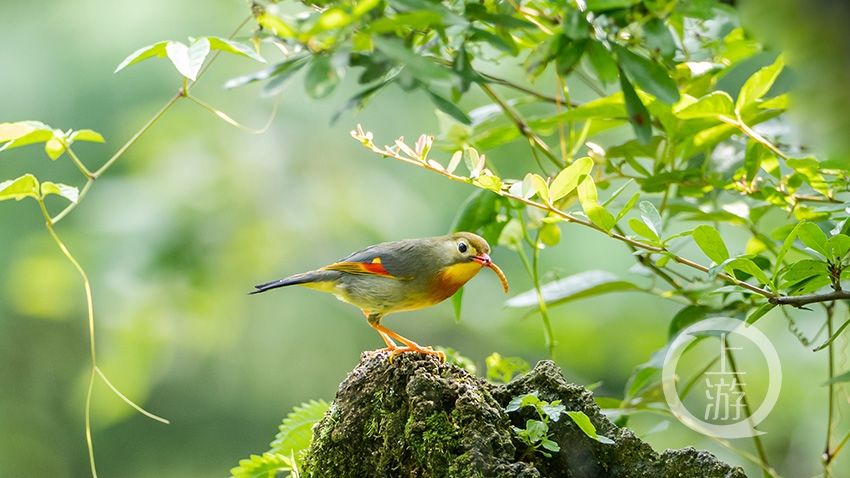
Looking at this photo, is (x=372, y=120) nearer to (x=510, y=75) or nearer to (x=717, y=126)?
(x=510, y=75)

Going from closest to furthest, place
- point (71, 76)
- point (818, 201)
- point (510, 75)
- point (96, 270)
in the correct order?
point (818, 201)
point (96, 270)
point (510, 75)
point (71, 76)

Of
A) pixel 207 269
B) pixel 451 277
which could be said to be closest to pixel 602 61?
pixel 451 277

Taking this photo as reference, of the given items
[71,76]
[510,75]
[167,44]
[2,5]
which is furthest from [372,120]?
[167,44]

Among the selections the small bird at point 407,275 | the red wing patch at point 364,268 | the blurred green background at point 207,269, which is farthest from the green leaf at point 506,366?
the blurred green background at point 207,269

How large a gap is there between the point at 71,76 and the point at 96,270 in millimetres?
1163

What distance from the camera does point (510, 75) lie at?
3.76 m

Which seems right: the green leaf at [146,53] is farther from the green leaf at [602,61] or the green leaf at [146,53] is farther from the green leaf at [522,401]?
the green leaf at [522,401]

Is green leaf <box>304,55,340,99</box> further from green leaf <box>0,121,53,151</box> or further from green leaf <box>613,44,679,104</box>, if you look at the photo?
green leaf <box>0,121,53,151</box>

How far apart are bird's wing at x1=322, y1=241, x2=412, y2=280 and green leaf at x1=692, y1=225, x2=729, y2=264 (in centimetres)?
61

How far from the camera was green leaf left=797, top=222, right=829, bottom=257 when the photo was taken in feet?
3.37

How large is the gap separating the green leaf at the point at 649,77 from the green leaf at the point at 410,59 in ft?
1.05

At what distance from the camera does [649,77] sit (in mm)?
1021

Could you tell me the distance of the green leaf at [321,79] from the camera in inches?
30.4

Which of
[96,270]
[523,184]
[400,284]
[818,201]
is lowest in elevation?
[96,270]
